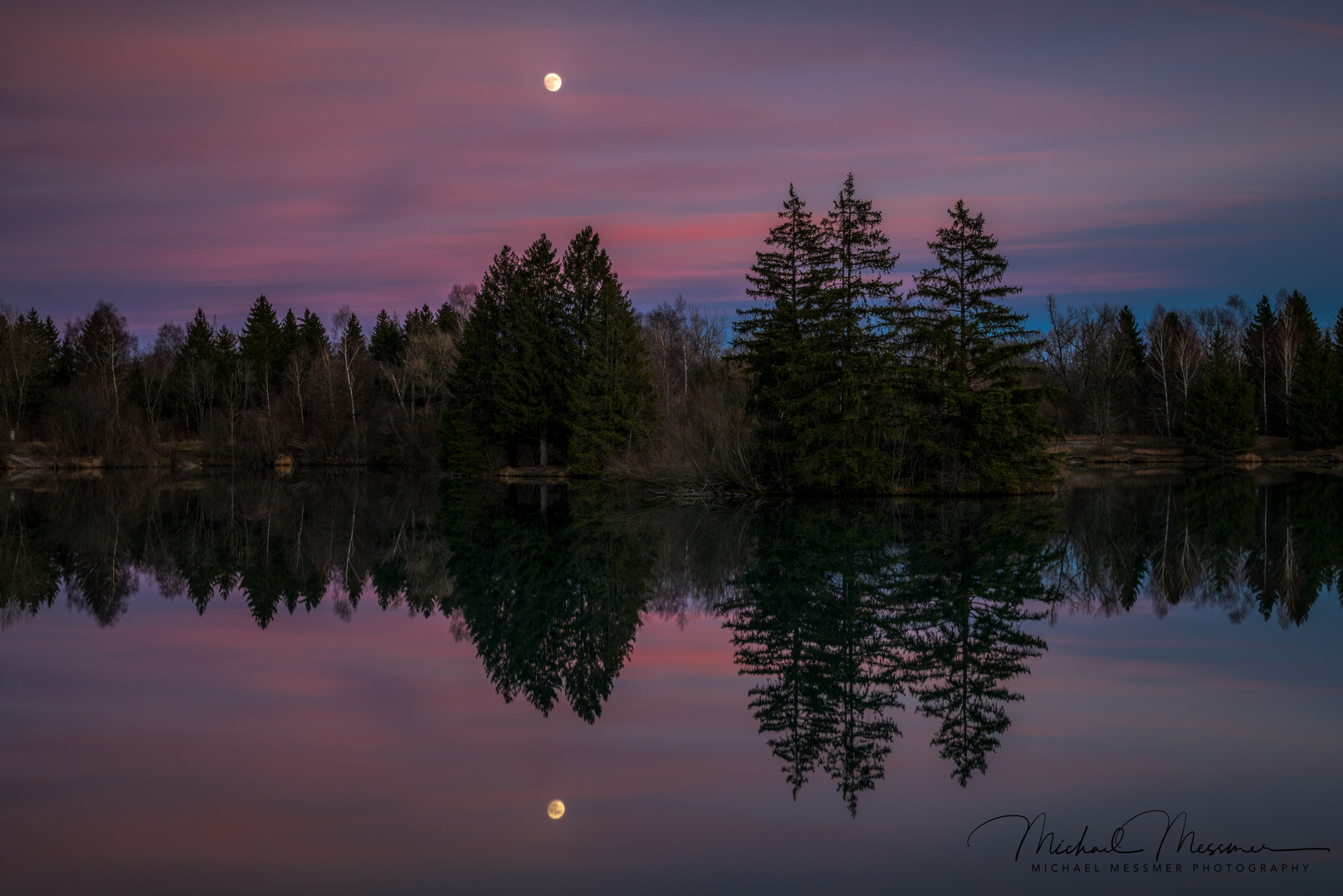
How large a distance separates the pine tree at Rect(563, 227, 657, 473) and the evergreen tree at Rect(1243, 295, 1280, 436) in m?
46.9

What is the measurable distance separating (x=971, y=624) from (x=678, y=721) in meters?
4.97

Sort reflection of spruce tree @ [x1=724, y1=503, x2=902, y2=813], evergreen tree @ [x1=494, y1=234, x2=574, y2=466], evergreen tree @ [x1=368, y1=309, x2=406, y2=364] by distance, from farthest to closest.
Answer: evergreen tree @ [x1=368, y1=309, x2=406, y2=364], evergreen tree @ [x1=494, y1=234, x2=574, y2=466], reflection of spruce tree @ [x1=724, y1=503, x2=902, y2=813]

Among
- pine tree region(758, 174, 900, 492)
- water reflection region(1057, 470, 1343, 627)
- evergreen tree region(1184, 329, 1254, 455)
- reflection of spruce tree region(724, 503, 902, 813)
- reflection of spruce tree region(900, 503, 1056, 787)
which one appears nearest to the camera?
reflection of spruce tree region(724, 503, 902, 813)

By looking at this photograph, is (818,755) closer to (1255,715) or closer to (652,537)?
(1255,715)

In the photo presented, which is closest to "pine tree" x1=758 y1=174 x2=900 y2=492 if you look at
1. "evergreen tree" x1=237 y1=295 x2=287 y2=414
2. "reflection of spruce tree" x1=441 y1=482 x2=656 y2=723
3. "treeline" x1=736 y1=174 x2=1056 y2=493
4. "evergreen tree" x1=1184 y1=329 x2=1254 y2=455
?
"treeline" x1=736 y1=174 x2=1056 y2=493

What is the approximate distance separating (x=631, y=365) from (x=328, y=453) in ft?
111

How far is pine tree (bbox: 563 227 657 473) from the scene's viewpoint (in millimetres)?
47375

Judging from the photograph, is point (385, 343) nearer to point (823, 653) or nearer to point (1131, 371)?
point (1131, 371)

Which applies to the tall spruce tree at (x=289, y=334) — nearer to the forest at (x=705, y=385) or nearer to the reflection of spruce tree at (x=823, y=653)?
the forest at (x=705, y=385)

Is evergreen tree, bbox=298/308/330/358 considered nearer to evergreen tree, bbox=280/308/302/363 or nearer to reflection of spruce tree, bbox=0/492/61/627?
evergreen tree, bbox=280/308/302/363

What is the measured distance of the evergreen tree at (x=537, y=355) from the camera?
51.3m

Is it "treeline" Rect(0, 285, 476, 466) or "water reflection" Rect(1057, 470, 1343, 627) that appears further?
"treeline" Rect(0, 285, 476, 466)

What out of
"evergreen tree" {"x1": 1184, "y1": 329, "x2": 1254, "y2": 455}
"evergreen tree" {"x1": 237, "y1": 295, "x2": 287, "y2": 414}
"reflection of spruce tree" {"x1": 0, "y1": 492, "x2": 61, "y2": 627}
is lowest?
"reflection of spruce tree" {"x1": 0, "y1": 492, "x2": 61, "y2": 627}

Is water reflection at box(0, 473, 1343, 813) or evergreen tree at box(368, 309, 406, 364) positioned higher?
evergreen tree at box(368, 309, 406, 364)
